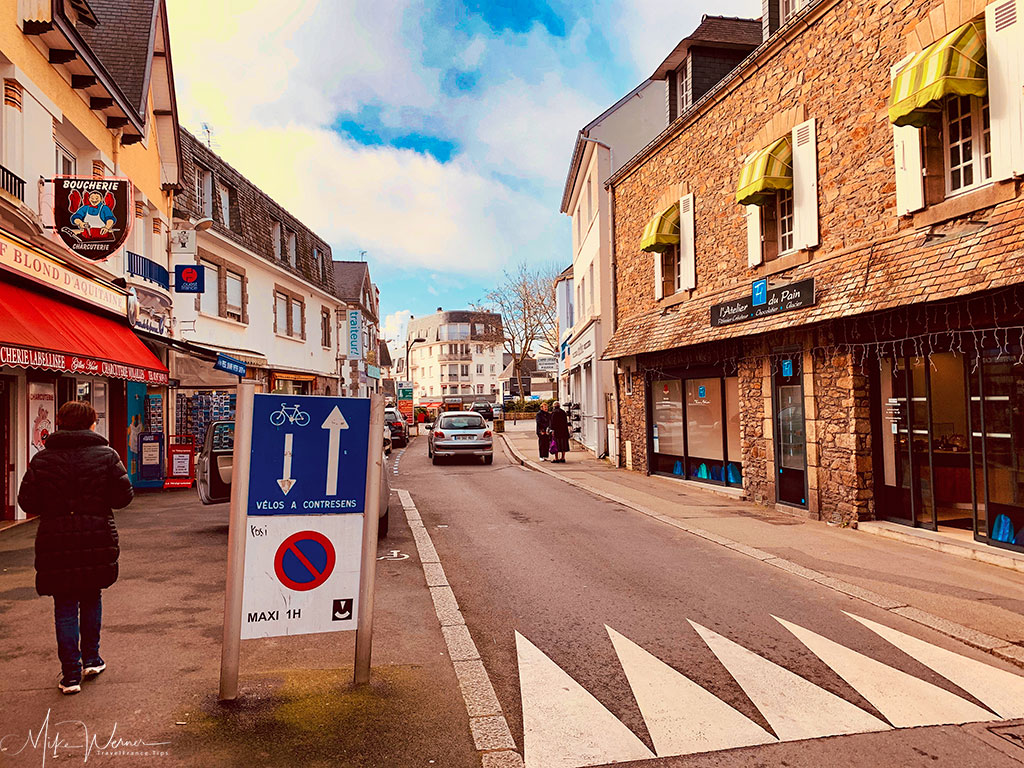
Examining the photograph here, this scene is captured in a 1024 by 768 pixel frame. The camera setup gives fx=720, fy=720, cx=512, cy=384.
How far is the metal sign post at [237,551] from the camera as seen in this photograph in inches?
161

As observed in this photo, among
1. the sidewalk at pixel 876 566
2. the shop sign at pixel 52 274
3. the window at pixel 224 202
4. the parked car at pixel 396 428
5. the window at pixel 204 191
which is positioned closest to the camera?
the sidewalk at pixel 876 566

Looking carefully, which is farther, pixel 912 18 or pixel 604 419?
pixel 604 419

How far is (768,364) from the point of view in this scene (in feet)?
39.0

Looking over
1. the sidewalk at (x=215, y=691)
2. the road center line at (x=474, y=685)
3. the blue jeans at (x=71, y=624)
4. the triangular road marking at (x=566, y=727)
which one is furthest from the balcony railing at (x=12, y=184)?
the triangular road marking at (x=566, y=727)

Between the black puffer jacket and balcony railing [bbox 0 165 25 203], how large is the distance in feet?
21.3

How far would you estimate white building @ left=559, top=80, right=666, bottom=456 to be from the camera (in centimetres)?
2084

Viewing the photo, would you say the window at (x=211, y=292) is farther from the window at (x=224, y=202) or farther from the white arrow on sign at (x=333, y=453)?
the white arrow on sign at (x=333, y=453)

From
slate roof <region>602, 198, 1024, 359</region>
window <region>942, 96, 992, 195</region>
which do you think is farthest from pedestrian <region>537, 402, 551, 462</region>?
window <region>942, 96, 992, 195</region>

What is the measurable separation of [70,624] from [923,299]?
326 inches

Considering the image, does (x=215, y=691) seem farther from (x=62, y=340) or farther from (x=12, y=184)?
(x=12, y=184)

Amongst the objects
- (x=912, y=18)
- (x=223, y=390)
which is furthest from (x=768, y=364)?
(x=223, y=390)

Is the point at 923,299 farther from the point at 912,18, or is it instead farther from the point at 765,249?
the point at 765,249

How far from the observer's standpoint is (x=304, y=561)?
428cm

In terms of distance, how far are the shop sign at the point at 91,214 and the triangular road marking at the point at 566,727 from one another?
9202mm
